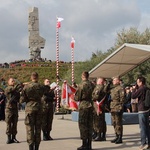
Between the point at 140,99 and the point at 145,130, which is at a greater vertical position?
the point at 140,99

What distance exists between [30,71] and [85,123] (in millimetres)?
51296

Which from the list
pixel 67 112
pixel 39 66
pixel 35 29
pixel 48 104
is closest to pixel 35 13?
pixel 35 29

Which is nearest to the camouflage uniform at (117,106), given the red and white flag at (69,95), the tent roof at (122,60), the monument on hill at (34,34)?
the red and white flag at (69,95)

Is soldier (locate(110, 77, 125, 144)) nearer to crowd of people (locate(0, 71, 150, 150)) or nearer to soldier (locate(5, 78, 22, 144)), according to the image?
crowd of people (locate(0, 71, 150, 150))

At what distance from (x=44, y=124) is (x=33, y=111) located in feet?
8.80

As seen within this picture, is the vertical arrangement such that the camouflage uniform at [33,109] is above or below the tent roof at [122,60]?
below

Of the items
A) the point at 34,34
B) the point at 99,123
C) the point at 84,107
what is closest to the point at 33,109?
the point at 84,107

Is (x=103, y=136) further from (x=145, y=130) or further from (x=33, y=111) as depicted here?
(x=33, y=111)

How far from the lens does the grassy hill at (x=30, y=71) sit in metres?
59.1

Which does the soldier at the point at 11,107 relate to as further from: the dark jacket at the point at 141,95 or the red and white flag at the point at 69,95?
the dark jacket at the point at 141,95

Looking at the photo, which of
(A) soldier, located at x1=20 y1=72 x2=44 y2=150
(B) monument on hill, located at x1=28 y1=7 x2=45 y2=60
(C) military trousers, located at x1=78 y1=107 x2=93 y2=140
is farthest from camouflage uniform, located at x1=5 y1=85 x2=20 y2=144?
(B) monument on hill, located at x1=28 y1=7 x2=45 y2=60

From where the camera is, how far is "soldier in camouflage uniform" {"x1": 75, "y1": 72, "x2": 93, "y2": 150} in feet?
31.8

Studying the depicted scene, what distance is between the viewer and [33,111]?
A: 927cm

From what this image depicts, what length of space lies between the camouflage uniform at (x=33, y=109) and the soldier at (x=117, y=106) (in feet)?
8.08
